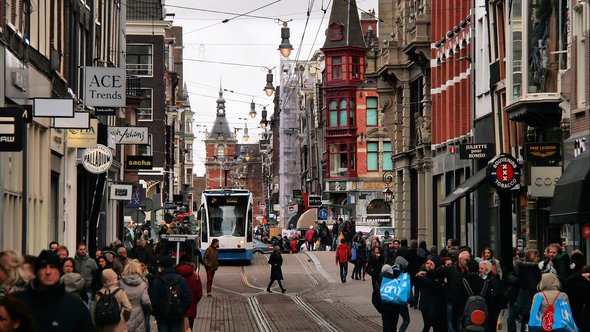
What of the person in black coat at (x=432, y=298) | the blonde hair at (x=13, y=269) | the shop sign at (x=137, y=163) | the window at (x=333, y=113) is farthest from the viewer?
the window at (x=333, y=113)

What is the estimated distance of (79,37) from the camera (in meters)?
38.9

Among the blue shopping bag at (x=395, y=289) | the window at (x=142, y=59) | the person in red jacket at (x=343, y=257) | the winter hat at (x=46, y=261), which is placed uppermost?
the window at (x=142, y=59)

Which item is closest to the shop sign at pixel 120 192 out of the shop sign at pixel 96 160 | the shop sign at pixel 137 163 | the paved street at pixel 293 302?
the paved street at pixel 293 302

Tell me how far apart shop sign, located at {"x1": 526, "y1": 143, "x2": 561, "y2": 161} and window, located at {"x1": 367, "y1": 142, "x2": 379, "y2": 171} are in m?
61.3

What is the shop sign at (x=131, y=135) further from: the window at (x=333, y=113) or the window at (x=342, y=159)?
Answer: the window at (x=333, y=113)

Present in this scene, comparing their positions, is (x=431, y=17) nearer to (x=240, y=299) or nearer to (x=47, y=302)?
(x=240, y=299)

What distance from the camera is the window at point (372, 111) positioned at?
9238 cm

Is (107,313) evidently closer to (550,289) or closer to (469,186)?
(550,289)

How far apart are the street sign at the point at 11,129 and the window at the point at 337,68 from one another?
74430mm

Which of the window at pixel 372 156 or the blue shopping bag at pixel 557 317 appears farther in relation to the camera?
the window at pixel 372 156

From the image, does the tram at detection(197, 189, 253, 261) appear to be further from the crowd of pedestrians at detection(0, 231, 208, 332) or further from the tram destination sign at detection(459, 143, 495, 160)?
the crowd of pedestrians at detection(0, 231, 208, 332)

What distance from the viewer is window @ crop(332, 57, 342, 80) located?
93.1 metres

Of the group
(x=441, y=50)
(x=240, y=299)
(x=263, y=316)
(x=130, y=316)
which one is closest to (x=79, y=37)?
(x=240, y=299)

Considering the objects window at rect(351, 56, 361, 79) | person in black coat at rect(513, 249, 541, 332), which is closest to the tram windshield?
person in black coat at rect(513, 249, 541, 332)
